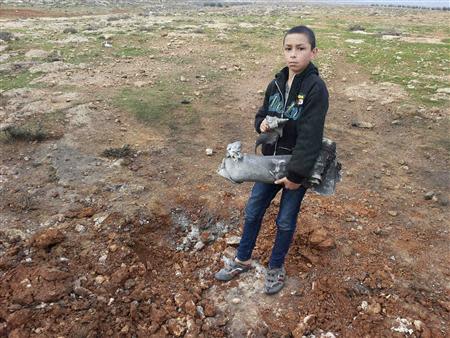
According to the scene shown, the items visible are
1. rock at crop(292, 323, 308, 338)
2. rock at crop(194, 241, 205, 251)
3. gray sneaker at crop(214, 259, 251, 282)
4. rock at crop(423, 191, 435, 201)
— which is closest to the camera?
rock at crop(292, 323, 308, 338)

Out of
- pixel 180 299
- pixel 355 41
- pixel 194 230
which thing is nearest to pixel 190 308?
pixel 180 299

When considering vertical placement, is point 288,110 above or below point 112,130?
above

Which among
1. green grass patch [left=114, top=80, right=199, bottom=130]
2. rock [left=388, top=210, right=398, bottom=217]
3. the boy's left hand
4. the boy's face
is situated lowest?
rock [left=388, top=210, right=398, bottom=217]

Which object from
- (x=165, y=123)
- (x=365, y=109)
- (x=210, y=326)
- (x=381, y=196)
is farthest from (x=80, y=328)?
(x=365, y=109)

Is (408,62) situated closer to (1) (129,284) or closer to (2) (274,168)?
(2) (274,168)

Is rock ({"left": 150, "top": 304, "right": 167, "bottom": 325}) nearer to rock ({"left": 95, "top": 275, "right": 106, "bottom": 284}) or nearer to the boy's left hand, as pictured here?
rock ({"left": 95, "top": 275, "right": 106, "bottom": 284})

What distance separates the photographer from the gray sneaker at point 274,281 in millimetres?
3453

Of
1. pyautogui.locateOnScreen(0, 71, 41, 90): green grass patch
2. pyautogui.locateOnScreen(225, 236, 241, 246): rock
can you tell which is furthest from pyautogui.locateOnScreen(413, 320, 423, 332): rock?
pyautogui.locateOnScreen(0, 71, 41, 90): green grass patch

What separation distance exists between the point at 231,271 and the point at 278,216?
75 centimetres

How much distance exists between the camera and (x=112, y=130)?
21.6ft

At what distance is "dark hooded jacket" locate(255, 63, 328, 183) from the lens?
279 centimetres

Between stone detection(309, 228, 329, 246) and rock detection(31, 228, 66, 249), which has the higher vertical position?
stone detection(309, 228, 329, 246)

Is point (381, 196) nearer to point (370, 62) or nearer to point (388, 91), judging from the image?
point (388, 91)

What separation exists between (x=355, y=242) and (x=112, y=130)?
4250 millimetres
